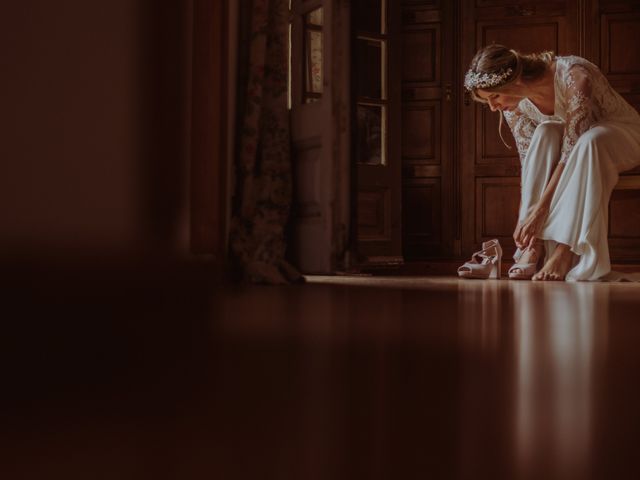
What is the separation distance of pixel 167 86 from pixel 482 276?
85.6 inches

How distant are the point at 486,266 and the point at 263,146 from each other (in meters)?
1.37

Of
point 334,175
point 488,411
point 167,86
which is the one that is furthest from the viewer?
point 334,175

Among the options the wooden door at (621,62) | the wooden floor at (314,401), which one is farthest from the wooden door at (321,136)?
the wooden floor at (314,401)

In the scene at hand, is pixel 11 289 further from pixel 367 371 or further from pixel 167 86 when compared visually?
pixel 167 86

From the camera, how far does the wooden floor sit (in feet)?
0.95

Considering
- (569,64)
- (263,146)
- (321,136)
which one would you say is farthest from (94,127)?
(569,64)

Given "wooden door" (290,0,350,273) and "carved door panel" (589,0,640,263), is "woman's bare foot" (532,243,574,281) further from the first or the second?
"carved door panel" (589,0,640,263)

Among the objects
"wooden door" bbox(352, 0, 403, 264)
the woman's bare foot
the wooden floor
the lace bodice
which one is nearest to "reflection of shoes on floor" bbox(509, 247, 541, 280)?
the woman's bare foot

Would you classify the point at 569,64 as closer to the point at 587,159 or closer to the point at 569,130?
the point at 569,130

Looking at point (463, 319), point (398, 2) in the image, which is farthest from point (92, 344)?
point (398, 2)

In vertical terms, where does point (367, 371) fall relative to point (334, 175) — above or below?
below

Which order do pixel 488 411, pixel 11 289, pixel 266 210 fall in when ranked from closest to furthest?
pixel 488 411
pixel 11 289
pixel 266 210

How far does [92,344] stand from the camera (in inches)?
31.2

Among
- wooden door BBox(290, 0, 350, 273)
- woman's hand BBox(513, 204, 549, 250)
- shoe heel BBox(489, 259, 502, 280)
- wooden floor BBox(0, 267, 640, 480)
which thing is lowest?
shoe heel BBox(489, 259, 502, 280)
